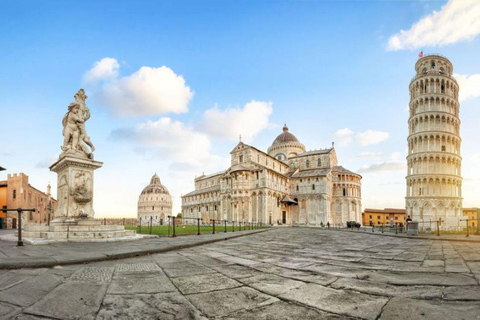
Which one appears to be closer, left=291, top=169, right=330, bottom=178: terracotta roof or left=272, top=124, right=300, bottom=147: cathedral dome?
left=291, top=169, right=330, bottom=178: terracotta roof

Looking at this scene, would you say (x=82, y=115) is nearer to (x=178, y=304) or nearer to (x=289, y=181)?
(x=178, y=304)

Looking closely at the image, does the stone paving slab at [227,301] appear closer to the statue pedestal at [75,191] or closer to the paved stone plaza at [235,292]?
the paved stone plaza at [235,292]

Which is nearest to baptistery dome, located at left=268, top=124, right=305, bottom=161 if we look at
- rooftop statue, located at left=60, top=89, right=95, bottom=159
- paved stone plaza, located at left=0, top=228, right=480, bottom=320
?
rooftop statue, located at left=60, top=89, right=95, bottom=159

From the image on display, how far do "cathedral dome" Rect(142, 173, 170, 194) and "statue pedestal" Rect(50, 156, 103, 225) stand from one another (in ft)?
368

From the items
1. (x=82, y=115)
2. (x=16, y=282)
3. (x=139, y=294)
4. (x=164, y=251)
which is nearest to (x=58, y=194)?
(x=82, y=115)

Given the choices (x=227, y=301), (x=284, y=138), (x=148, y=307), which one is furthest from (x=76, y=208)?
(x=284, y=138)

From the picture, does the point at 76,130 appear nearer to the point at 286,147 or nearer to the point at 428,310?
the point at 428,310

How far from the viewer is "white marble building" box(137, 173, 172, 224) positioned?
383 ft

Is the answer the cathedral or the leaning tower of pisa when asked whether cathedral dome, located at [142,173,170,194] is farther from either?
the leaning tower of pisa

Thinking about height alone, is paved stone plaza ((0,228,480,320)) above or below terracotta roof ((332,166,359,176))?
below

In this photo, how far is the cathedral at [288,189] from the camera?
53812 mm

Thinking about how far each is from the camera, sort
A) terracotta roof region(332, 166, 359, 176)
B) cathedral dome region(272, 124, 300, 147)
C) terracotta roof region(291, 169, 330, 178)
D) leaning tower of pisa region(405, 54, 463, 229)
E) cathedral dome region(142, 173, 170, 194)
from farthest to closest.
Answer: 1. cathedral dome region(142, 173, 170, 194)
2. cathedral dome region(272, 124, 300, 147)
3. terracotta roof region(332, 166, 359, 176)
4. terracotta roof region(291, 169, 330, 178)
5. leaning tower of pisa region(405, 54, 463, 229)

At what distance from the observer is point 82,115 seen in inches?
504

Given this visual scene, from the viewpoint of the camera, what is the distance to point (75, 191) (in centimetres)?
1119
